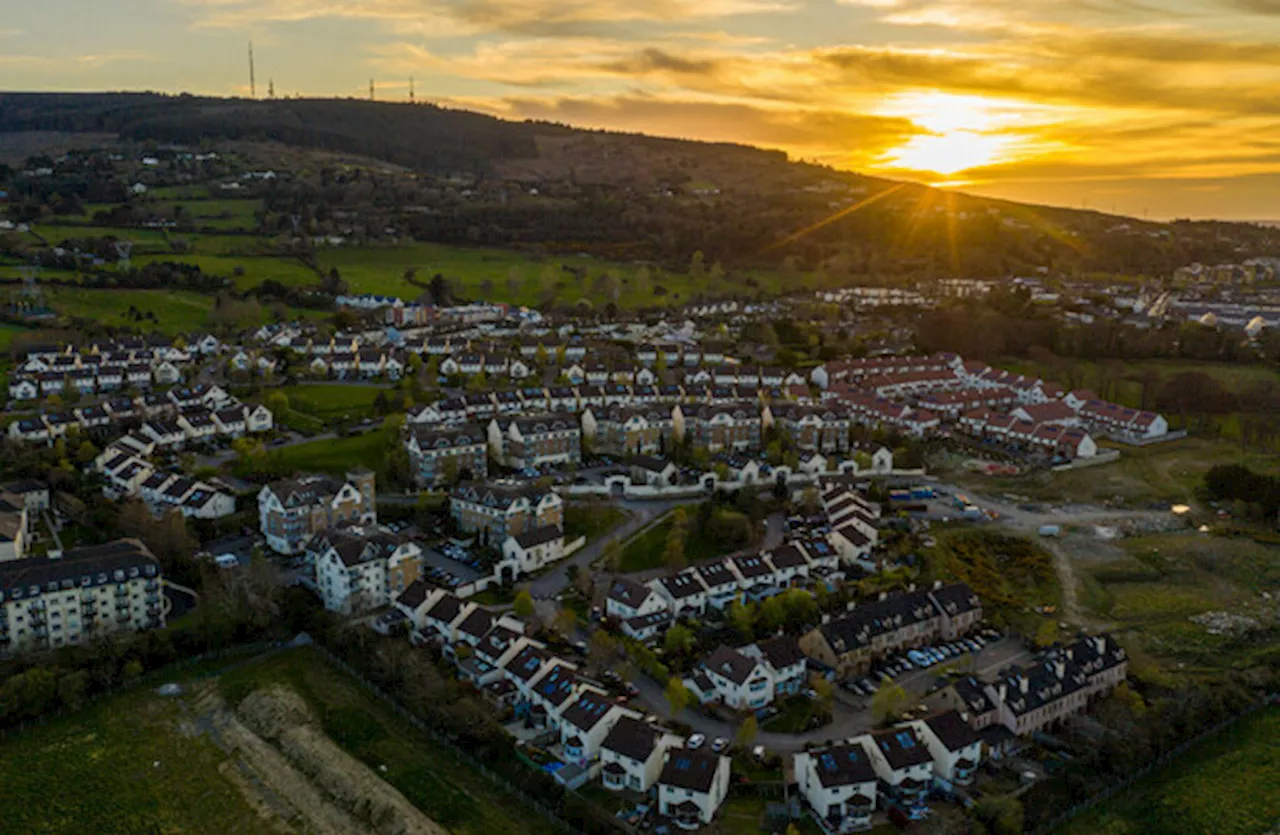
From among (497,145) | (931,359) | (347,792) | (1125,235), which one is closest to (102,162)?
(497,145)

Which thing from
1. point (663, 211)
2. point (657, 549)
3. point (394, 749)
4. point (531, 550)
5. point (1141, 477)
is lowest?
point (394, 749)

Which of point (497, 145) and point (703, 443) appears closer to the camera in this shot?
point (703, 443)

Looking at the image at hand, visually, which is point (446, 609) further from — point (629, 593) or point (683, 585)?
point (683, 585)

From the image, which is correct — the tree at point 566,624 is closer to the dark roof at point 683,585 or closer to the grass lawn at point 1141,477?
the dark roof at point 683,585

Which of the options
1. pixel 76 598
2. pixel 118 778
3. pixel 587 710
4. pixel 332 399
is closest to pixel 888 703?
pixel 587 710

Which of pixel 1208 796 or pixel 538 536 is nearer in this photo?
pixel 1208 796

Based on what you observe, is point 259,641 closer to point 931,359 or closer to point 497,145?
point 931,359

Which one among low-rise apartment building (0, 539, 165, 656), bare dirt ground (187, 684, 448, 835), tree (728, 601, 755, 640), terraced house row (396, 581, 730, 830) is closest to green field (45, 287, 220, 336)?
low-rise apartment building (0, 539, 165, 656)
